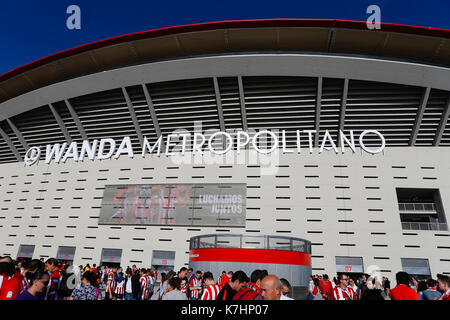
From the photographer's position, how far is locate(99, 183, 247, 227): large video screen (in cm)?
1958

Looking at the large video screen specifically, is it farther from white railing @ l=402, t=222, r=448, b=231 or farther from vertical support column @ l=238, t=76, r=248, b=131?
white railing @ l=402, t=222, r=448, b=231

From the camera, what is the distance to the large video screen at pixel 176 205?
64.2 feet

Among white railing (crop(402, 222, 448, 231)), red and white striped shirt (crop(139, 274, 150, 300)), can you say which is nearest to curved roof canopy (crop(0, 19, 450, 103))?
white railing (crop(402, 222, 448, 231))

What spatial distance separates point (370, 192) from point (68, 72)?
24443mm

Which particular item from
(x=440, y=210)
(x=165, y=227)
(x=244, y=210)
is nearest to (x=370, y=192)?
(x=440, y=210)

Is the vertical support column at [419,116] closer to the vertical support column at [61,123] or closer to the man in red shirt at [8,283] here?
the man in red shirt at [8,283]

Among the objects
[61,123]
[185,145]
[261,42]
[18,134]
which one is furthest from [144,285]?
[18,134]

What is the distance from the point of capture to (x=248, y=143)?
2094cm

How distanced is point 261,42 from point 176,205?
1288cm

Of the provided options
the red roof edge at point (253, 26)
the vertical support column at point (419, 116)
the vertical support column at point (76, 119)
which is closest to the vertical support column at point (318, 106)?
the red roof edge at point (253, 26)

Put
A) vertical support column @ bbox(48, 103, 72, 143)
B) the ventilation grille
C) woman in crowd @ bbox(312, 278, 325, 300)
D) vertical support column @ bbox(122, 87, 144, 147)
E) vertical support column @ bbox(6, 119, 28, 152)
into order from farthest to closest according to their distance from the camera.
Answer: vertical support column @ bbox(6, 119, 28, 152)
vertical support column @ bbox(48, 103, 72, 143)
vertical support column @ bbox(122, 87, 144, 147)
the ventilation grille
woman in crowd @ bbox(312, 278, 325, 300)

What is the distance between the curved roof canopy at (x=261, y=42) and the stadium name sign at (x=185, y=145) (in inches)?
223

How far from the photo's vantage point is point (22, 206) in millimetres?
23453

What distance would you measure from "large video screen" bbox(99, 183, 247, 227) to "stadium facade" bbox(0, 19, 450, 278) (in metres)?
0.10
